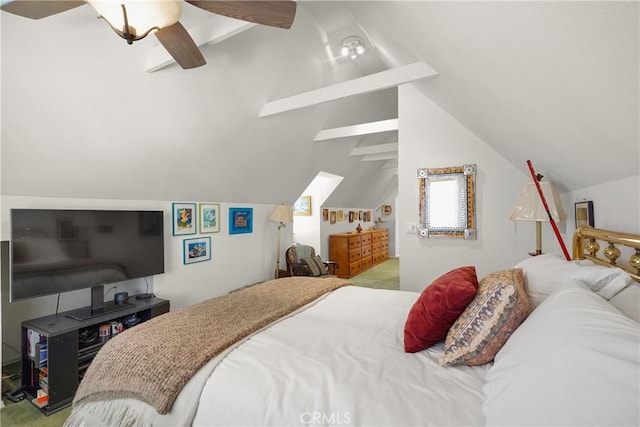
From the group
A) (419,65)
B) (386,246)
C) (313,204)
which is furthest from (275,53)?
(386,246)

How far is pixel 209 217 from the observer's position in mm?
3801

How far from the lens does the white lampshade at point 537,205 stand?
81.8 inches

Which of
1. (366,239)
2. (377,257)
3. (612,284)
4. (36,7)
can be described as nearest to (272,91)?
(36,7)

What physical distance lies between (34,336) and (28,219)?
84 cm

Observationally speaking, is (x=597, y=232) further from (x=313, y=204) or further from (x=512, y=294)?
(x=313, y=204)

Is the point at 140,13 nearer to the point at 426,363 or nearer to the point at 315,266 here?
the point at 426,363

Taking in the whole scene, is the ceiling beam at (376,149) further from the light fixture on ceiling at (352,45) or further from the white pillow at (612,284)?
the white pillow at (612,284)

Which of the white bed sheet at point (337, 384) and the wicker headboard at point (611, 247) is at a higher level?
the wicker headboard at point (611, 247)

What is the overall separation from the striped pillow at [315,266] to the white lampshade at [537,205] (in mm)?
3039

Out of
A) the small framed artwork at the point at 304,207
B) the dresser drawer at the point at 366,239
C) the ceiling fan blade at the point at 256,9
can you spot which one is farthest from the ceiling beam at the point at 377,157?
the ceiling fan blade at the point at 256,9

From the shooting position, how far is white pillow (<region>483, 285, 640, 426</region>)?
1.80 feet

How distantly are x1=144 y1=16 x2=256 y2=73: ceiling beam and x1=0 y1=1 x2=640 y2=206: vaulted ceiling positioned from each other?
0.01 meters

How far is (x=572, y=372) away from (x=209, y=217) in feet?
12.2

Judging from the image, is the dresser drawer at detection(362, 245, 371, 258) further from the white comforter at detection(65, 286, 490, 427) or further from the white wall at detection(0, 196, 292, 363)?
the white comforter at detection(65, 286, 490, 427)
